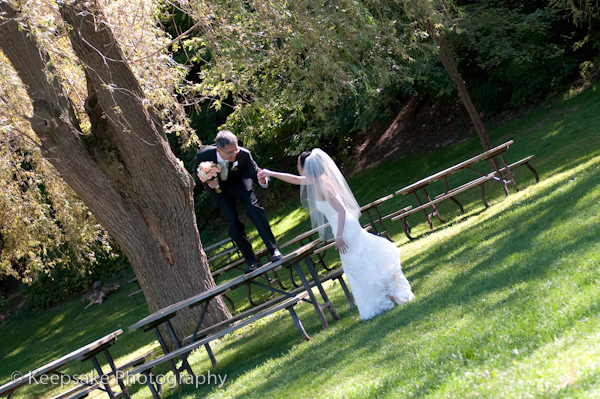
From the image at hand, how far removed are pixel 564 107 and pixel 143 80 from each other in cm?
1378

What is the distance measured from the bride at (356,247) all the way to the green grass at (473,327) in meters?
0.23

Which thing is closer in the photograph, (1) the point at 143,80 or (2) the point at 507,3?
(1) the point at 143,80

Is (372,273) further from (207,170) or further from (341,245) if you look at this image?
(207,170)

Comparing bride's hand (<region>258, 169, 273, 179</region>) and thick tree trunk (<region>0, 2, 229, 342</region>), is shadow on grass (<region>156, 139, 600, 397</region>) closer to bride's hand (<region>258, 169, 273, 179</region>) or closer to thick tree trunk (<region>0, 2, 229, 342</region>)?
→ thick tree trunk (<region>0, 2, 229, 342</region>)

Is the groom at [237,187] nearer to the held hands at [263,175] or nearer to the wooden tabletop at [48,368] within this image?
the held hands at [263,175]

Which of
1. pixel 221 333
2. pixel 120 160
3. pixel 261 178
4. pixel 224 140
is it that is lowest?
pixel 221 333

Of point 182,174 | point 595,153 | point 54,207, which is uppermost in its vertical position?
point 54,207

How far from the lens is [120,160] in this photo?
864 cm

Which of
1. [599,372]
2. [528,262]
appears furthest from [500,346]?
[528,262]

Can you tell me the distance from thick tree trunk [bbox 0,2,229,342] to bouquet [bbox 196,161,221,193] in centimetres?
164

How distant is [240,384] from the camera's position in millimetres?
6152

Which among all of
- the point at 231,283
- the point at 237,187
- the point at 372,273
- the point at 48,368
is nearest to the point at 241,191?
the point at 237,187

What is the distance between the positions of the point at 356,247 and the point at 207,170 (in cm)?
206

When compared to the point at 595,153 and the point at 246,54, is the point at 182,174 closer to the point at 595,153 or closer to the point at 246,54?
the point at 246,54
